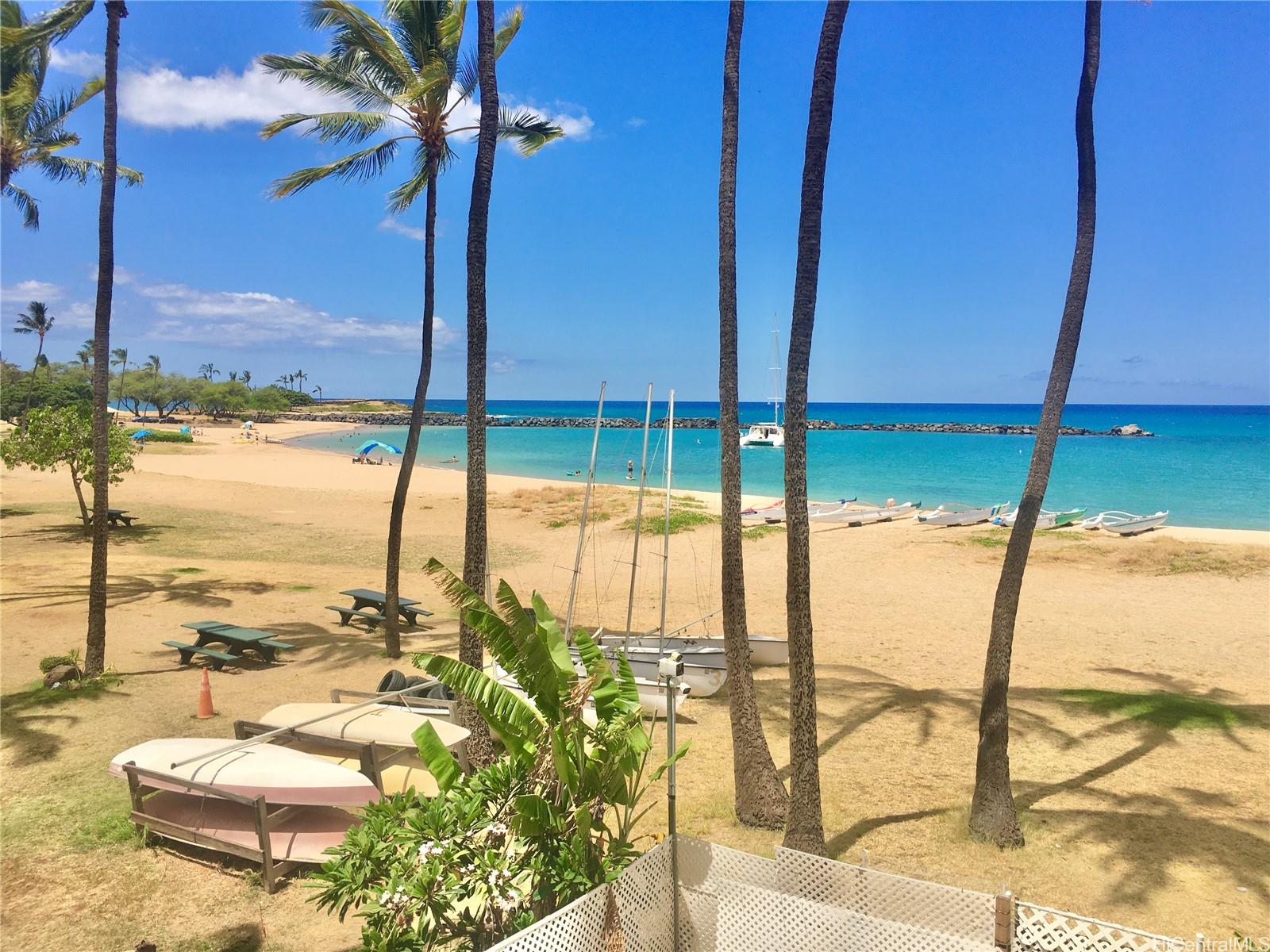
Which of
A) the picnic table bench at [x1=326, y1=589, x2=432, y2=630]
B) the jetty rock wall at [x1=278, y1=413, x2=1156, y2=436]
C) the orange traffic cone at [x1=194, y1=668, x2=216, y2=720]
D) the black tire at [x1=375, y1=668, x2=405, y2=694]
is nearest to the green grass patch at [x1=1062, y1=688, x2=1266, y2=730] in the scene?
the black tire at [x1=375, y1=668, x2=405, y2=694]

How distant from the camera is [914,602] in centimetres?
1834

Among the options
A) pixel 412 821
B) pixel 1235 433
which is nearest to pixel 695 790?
pixel 412 821

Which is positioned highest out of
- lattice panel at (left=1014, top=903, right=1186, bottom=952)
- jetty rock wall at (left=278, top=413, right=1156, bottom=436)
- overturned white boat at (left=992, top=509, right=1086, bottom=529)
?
jetty rock wall at (left=278, top=413, right=1156, bottom=436)

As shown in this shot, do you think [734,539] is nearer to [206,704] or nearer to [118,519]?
[206,704]

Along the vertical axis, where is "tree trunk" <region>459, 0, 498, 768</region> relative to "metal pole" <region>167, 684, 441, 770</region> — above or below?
above

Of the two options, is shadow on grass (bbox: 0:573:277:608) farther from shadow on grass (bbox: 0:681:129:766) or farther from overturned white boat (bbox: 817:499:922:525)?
overturned white boat (bbox: 817:499:922:525)

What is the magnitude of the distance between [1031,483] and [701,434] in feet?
382

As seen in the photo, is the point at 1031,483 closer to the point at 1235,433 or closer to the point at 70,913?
the point at 70,913

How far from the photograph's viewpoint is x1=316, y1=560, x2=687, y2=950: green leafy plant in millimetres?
4723

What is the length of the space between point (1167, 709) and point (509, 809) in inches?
393

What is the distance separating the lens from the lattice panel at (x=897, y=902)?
4.82 m

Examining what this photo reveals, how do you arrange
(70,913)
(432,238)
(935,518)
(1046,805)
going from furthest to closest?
(935,518)
(432,238)
(1046,805)
(70,913)

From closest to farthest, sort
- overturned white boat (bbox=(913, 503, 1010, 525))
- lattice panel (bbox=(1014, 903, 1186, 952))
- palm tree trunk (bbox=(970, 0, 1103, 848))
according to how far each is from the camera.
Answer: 1. lattice panel (bbox=(1014, 903, 1186, 952))
2. palm tree trunk (bbox=(970, 0, 1103, 848))
3. overturned white boat (bbox=(913, 503, 1010, 525))

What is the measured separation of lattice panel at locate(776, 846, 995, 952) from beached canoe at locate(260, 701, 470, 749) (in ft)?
12.8
